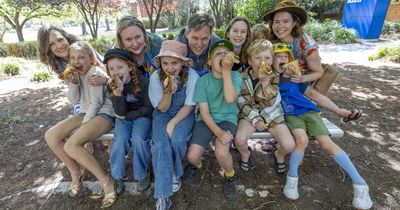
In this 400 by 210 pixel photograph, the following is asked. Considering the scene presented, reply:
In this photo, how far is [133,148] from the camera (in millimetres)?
2537

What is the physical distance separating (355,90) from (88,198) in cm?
536

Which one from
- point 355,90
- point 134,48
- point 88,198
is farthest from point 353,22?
point 88,198

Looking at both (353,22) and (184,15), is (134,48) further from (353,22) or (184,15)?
(184,15)

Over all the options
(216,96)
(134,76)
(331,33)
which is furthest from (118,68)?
(331,33)

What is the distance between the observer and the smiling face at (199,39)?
279 centimetres

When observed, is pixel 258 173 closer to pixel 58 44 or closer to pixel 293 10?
pixel 293 10

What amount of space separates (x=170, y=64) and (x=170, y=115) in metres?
0.52

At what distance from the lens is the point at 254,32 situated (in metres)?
3.12

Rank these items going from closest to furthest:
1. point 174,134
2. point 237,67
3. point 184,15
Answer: point 174,134 < point 237,67 < point 184,15

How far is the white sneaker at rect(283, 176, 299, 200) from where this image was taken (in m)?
2.55

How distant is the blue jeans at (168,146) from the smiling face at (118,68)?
19.1 inches

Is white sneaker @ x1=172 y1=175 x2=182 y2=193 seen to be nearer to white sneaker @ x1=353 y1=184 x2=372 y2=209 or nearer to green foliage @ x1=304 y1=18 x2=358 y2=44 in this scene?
white sneaker @ x1=353 y1=184 x2=372 y2=209

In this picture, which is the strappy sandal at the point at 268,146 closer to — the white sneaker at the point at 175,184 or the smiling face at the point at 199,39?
the white sneaker at the point at 175,184

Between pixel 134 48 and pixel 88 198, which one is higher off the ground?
pixel 134 48
